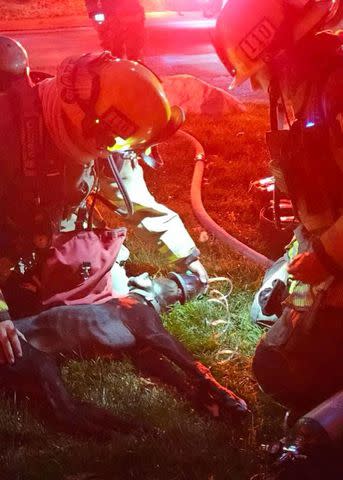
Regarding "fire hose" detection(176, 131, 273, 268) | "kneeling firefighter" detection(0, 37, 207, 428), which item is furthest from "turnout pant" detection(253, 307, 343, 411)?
"fire hose" detection(176, 131, 273, 268)

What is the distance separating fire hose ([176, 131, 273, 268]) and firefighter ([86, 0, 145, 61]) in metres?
1.83

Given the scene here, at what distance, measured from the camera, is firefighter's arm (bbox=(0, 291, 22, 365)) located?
11.2 feet

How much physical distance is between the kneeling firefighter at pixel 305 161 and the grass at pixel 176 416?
335 mm

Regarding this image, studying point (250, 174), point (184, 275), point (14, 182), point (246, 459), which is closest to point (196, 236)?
point (184, 275)

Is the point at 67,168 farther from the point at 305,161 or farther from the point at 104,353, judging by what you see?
the point at 305,161

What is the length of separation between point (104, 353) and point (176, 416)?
698mm

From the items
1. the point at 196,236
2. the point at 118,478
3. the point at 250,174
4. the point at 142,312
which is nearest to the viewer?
the point at 118,478

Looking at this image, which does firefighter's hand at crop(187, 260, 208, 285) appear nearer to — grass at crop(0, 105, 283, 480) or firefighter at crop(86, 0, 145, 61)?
grass at crop(0, 105, 283, 480)

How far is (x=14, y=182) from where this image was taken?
3.64 metres

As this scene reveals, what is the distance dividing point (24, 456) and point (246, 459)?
1.04 m

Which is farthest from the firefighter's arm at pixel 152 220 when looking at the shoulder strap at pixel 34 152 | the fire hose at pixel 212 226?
the shoulder strap at pixel 34 152

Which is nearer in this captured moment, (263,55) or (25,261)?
(263,55)

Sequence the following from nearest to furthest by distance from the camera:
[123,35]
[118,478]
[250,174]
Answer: [118,478] < [250,174] < [123,35]

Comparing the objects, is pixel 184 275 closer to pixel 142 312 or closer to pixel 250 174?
pixel 142 312
